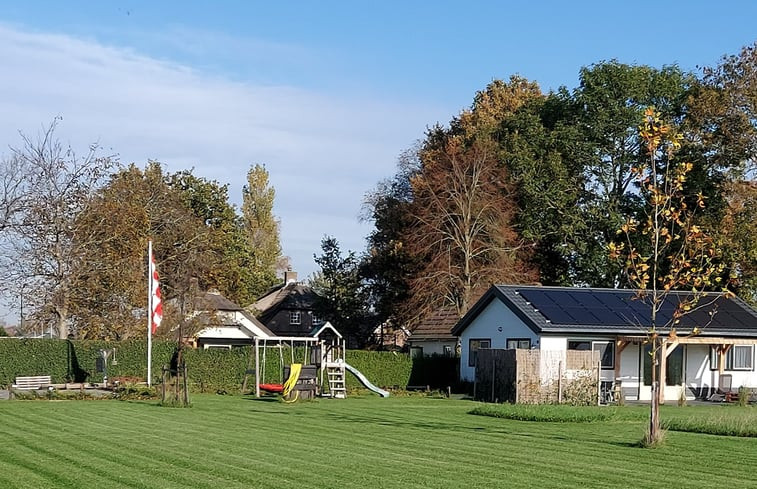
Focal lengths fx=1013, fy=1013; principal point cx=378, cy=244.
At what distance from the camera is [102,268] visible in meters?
43.8

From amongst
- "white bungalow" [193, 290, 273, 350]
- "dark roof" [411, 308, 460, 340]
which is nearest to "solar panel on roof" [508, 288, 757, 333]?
"dark roof" [411, 308, 460, 340]

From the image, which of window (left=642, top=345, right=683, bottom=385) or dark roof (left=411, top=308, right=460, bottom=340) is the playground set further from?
window (left=642, top=345, right=683, bottom=385)

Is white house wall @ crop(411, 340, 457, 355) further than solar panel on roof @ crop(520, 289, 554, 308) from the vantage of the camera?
Yes

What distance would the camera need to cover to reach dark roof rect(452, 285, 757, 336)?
37.4 metres

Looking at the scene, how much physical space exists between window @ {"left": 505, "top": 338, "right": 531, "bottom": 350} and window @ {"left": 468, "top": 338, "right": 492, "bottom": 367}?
155 cm

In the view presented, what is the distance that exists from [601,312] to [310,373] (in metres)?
12.2

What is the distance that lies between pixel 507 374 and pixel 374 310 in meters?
30.2

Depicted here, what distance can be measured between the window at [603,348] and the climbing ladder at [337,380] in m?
8.59

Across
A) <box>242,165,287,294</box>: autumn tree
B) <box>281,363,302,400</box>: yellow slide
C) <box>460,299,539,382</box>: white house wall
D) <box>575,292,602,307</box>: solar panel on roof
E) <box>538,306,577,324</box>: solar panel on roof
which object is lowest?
<box>281,363,302,400</box>: yellow slide

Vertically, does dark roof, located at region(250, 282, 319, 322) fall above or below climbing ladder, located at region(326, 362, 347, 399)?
above

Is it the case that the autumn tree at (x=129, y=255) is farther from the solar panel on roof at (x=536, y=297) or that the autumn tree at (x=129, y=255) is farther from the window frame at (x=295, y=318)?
the window frame at (x=295, y=318)

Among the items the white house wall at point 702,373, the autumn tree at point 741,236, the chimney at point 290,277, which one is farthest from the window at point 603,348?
the chimney at point 290,277

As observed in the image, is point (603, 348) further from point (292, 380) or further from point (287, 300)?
point (287, 300)

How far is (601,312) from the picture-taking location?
38562mm
